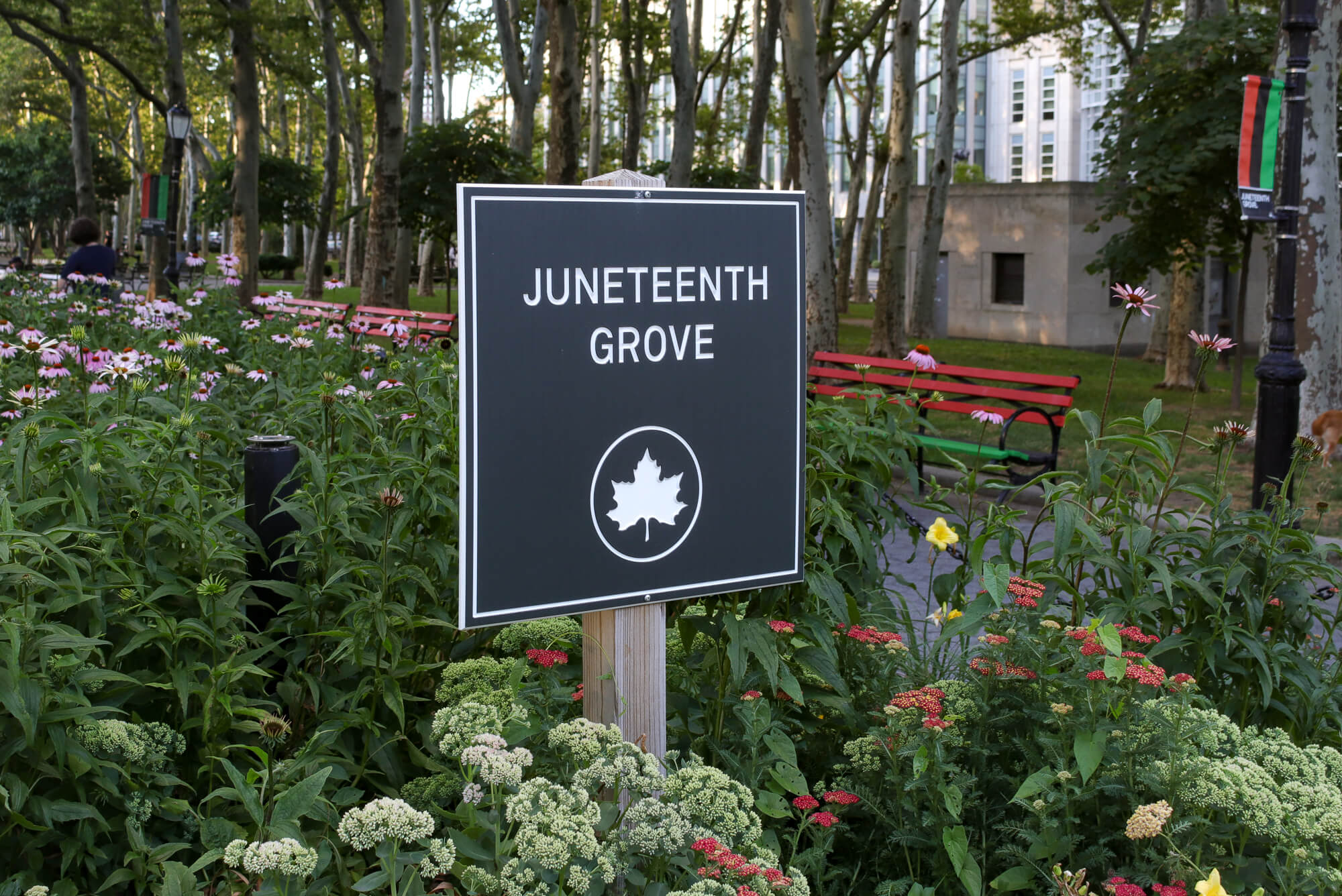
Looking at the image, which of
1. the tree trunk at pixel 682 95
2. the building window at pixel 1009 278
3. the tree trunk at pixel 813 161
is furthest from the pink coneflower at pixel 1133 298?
the building window at pixel 1009 278

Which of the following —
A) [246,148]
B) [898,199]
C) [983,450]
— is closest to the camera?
[983,450]

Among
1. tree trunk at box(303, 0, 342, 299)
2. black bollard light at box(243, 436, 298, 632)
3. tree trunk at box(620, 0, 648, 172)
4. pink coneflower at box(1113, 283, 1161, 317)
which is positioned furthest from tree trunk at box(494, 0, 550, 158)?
black bollard light at box(243, 436, 298, 632)

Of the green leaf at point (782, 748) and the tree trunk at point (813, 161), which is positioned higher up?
the tree trunk at point (813, 161)

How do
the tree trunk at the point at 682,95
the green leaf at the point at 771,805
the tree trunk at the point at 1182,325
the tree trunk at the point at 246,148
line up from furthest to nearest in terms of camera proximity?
the tree trunk at the point at 246,148 < the tree trunk at the point at 682,95 < the tree trunk at the point at 1182,325 < the green leaf at the point at 771,805

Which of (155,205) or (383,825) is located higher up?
(155,205)

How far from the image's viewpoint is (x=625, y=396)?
8.55 feet

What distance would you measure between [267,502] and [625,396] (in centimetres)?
162

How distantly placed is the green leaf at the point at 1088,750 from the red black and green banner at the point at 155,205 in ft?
61.9

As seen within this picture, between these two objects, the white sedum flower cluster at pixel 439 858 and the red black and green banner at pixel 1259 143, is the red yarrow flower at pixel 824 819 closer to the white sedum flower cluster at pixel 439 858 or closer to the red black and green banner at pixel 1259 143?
the white sedum flower cluster at pixel 439 858

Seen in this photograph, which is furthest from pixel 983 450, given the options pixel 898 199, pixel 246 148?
pixel 246 148

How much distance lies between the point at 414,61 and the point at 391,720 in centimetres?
2908

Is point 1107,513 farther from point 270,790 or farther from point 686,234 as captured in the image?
point 270,790

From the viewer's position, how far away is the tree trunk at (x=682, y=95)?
57.3ft

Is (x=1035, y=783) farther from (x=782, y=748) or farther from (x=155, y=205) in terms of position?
(x=155, y=205)
